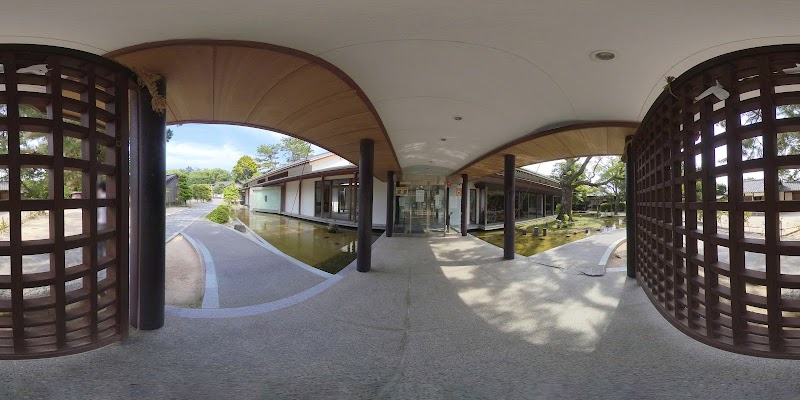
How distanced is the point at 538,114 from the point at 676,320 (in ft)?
10.7

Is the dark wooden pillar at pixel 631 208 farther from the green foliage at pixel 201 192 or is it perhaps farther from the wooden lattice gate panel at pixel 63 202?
the green foliage at pixel 201 192

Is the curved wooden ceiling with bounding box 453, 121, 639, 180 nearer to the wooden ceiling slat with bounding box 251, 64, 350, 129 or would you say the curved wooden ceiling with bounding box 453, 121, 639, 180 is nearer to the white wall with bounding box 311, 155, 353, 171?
the wooden ceiling slat with bounding box 251, 64, 350, 129

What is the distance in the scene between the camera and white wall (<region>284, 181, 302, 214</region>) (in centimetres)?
2194

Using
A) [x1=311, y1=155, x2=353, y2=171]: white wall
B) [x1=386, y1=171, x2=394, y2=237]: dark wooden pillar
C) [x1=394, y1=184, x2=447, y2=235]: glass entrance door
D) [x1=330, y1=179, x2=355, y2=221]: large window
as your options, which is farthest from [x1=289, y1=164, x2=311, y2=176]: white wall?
[x1=386, y1=171, x2=394, y2=237]: dark wooden pillar

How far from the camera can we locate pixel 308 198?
2023 centimetres

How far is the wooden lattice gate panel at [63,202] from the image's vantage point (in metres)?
2.53

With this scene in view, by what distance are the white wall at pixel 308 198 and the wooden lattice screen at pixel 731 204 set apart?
711 inches

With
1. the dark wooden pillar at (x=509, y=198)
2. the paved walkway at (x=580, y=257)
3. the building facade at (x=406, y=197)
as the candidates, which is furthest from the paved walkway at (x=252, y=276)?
the building facade at (x=406, y=197)

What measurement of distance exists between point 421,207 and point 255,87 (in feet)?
32.9

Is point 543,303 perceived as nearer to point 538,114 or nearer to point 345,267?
point 538,114

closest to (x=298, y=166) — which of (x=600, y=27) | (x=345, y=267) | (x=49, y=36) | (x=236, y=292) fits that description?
(x=345, y=267)

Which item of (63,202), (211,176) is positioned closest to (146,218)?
(63,202)

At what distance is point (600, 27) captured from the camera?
9.11 feet

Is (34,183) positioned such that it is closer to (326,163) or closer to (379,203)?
(379,203)
